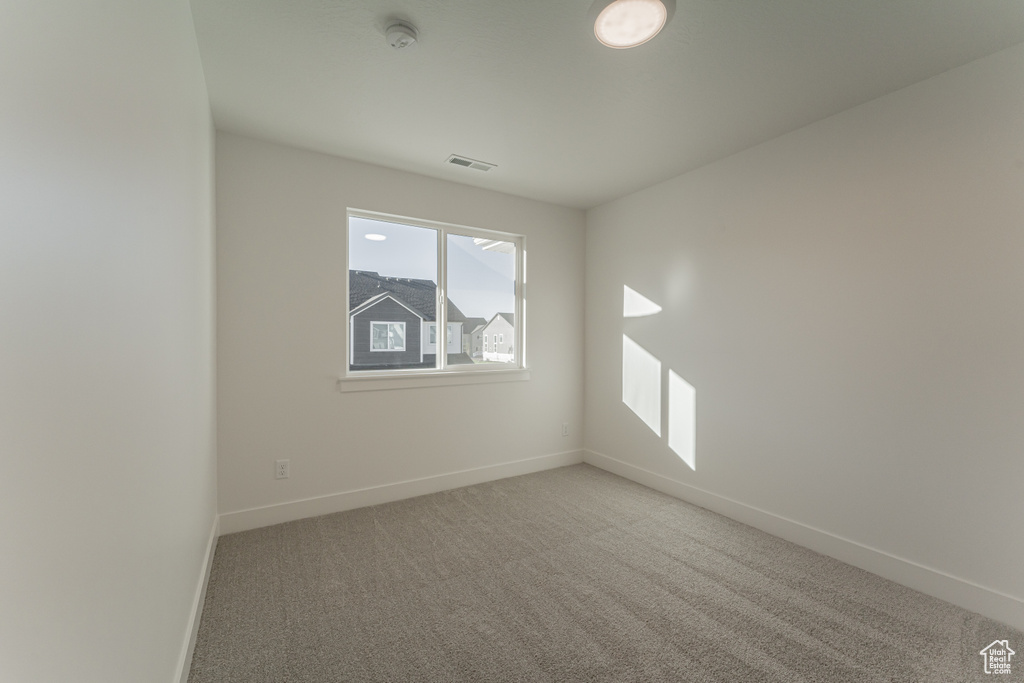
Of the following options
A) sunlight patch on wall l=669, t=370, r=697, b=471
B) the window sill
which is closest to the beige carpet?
sunlight patch on wall l=669, t=370, r=697, b=471

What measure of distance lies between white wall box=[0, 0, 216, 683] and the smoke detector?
0.73 metres

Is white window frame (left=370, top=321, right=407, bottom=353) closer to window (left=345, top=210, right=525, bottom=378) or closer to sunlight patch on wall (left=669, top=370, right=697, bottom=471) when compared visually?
window (left=345, top=210, right=525, bottom=378)

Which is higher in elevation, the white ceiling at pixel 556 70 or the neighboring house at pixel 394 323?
the white ceiling at pixel 556 70

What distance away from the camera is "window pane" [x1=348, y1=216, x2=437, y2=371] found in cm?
326

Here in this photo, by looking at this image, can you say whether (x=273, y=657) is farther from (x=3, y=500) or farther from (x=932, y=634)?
(x=932, y=634)

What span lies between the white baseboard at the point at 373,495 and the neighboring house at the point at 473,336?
38.7 inches

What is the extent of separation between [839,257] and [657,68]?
57.3 inches

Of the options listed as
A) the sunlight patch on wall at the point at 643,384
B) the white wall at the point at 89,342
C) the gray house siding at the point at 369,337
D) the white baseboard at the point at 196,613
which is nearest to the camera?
the white wall at the point at 89,342

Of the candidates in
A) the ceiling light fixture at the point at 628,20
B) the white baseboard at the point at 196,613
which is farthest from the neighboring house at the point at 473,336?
the ceiling light fixture at the point at 628,20

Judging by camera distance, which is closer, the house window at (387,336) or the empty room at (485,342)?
the empty room at (485,342)

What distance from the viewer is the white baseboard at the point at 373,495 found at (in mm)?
2809

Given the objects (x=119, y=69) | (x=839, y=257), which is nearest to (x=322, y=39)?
(x=119, y=69)

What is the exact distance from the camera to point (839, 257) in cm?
→ 248

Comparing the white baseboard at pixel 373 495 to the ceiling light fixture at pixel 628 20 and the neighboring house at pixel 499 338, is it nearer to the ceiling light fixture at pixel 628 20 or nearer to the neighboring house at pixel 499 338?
the neighboring house at pixel 499 338
